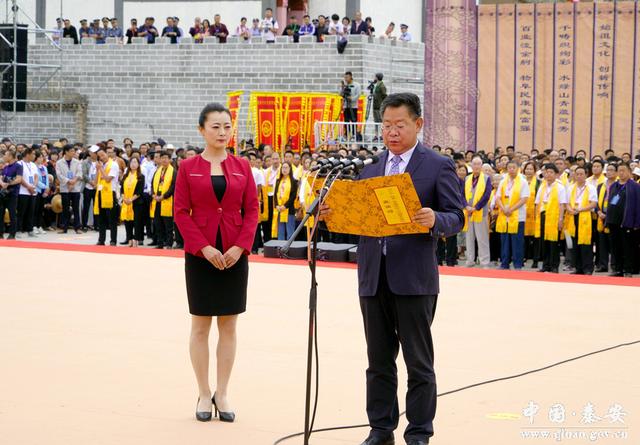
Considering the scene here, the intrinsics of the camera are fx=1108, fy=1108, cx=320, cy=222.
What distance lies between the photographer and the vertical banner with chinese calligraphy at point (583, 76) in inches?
772

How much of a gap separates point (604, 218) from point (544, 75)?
455cm

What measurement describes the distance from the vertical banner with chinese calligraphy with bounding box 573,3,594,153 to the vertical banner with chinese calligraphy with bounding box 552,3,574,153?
0.10 meters

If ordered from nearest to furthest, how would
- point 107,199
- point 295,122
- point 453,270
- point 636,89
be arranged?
point 453,270
point 636,89
point 107,199
point 295,122

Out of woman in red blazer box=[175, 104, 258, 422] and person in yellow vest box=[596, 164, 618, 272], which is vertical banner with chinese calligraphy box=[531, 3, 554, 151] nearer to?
person in yellow vest box=[596, 164, 618, 272]

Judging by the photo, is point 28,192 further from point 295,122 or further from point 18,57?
point 18,57

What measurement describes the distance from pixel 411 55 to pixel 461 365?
69.3 ft

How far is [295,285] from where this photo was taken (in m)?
13.1

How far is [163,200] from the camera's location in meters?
19.3

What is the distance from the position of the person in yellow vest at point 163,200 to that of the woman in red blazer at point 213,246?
40.9ft

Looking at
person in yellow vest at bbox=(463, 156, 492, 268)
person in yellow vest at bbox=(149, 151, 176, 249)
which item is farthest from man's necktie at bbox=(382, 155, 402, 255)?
person in yellow vest at bbox=(149, 151, 176, 249)

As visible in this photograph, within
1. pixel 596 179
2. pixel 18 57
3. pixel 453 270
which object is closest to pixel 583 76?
pixel 596 179

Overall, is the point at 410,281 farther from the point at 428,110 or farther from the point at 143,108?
the point at 143,108

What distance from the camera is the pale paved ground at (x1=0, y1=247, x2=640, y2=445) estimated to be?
6367 mm

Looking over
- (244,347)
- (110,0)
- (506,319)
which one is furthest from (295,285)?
(110,0)
